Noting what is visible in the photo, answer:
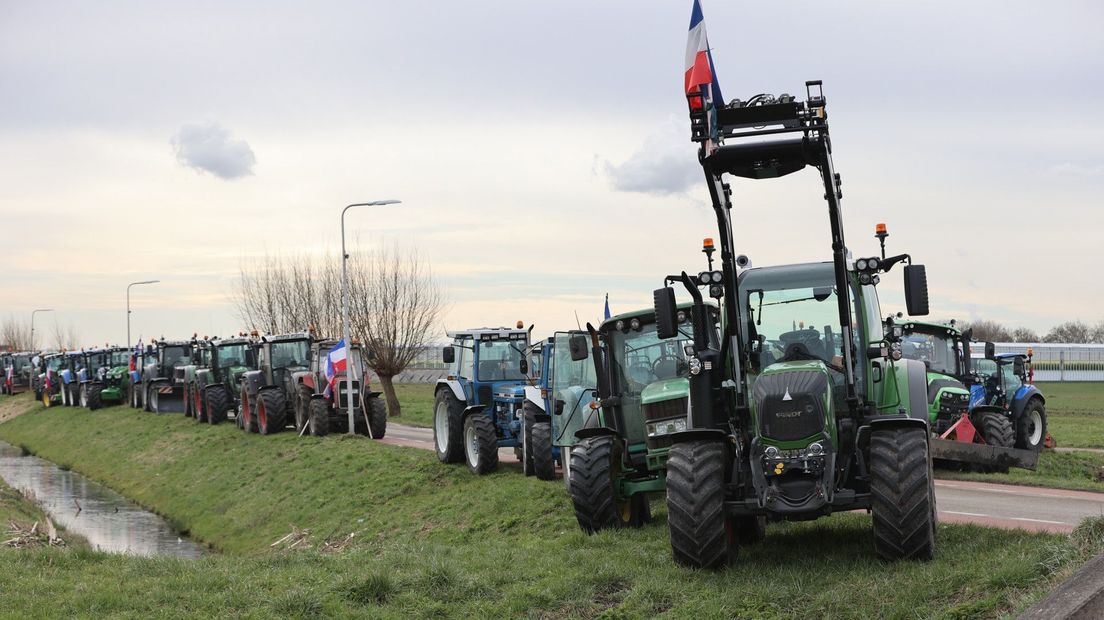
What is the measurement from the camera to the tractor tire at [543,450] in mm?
18422

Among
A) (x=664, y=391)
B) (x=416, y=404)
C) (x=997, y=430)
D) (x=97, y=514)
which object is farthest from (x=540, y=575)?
(x=416, y=404)

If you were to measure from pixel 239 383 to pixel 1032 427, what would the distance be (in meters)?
22.8

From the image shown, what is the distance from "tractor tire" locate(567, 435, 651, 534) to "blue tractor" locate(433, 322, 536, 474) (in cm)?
723

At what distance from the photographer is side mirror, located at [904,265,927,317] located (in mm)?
9367

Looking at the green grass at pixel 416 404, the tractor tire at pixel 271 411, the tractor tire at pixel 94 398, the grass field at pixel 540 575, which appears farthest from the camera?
the tractor tire at pixel 94 398

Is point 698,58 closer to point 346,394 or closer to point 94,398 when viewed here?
point 346,394

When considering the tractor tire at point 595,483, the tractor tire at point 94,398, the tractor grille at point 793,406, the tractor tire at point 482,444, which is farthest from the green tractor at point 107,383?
the tractor grille at point 793,406

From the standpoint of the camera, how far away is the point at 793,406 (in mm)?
9453

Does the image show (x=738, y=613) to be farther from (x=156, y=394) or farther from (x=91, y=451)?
(x=156, y=394)

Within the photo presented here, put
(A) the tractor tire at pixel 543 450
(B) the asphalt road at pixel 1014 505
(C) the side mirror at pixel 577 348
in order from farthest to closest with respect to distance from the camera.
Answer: (A) the tractor tire at pixel 543 450, (C) the side mirror at pixel 577 348, (B) the asphalt road at pixel 1014 505

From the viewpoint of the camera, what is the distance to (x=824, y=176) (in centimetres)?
991

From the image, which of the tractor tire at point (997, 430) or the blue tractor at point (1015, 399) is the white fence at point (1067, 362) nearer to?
Result: the blue tractor at point (1015, 399)

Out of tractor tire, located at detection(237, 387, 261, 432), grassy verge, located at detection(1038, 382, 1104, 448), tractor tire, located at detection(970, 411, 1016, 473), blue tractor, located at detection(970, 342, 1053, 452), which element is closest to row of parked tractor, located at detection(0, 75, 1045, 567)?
tractor tire, located at detection(970, 411, 1016, 473)

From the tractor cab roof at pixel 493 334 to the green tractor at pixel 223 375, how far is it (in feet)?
49.9
